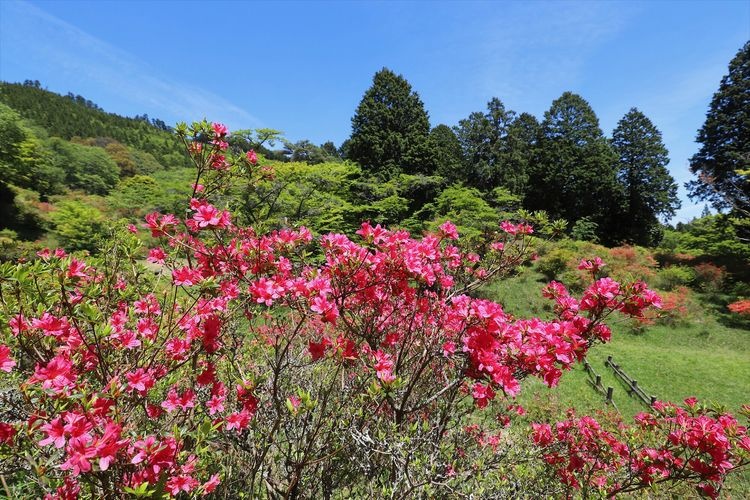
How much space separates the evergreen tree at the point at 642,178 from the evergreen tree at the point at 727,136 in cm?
523

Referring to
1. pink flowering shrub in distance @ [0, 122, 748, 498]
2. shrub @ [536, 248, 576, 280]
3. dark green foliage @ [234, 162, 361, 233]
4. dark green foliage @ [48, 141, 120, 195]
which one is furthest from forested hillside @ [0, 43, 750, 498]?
dark green foliage @ [48, 141, 120, 195]

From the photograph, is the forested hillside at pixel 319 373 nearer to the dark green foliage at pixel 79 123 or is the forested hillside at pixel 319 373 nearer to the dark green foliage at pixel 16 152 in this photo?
the dark green foliage at pixel 16 152

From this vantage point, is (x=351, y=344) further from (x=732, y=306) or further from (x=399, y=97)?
(x=399, y=97)

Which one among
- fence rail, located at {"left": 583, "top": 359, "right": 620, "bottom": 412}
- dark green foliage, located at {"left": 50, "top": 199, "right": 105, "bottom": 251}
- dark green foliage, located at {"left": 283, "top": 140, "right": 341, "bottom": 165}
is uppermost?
dark green foliage, located at {"left": 283, "top": 140, "right": 341, "bottom": 165}

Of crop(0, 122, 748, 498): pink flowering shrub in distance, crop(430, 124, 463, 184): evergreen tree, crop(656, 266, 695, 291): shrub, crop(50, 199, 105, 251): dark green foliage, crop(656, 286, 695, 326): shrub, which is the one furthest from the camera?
crop(430, 124, 463, 184): evergreen tree

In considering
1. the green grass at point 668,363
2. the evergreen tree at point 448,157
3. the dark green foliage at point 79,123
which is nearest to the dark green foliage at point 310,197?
the green grass at point 668,363

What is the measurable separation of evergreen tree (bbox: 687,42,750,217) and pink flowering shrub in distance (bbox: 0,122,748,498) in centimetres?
1897

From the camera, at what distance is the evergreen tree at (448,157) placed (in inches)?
907

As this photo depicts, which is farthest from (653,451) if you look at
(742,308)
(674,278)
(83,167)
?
(83,167)

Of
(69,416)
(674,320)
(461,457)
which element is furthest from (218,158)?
(674,320)

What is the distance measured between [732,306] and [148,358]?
1589 cm

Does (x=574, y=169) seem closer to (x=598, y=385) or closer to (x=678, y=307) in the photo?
(x=678, y=307)

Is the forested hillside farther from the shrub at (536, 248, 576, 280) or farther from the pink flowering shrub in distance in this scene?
the shrub at (536, 248, 576, 280)

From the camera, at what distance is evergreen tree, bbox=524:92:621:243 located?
2350 centimetres
